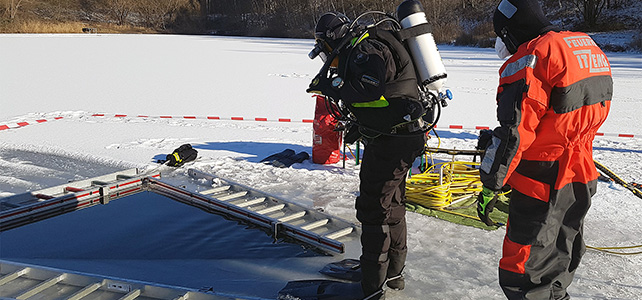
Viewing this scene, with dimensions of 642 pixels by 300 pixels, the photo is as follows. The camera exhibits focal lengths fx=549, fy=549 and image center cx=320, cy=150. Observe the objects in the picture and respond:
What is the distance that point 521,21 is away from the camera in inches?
95.7

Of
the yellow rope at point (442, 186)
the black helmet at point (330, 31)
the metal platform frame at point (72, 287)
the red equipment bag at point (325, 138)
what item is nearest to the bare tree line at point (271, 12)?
the red equipment bag at point (325, 138)

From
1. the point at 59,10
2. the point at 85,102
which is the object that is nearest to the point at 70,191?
the point at 85,102

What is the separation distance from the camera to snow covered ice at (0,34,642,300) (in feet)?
11.6

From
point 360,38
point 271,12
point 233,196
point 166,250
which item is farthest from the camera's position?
point 271,12

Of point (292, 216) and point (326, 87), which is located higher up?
point (326, 87)

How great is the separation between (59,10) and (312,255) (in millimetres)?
52620

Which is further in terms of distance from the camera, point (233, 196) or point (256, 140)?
point (256, 140)

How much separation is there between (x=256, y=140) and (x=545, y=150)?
16.9ft

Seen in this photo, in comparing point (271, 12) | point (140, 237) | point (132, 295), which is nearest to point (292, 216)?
point (140, 237)

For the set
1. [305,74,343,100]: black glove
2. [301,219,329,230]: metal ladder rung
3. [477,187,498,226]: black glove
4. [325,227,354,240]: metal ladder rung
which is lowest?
[325,227,354,240]: metal ladder rung

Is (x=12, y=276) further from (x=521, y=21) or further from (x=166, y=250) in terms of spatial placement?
(x=521, y=21)

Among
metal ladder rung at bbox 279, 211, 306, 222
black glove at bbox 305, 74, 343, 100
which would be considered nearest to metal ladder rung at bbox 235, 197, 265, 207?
metal ladder rung at bbox 279, 211, 306, 222

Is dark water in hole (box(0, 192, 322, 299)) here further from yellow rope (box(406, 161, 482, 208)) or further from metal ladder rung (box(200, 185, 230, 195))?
yellow rope (box(406, 161, 482, 208))

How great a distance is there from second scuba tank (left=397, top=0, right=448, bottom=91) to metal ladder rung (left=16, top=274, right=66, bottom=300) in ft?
7.50
